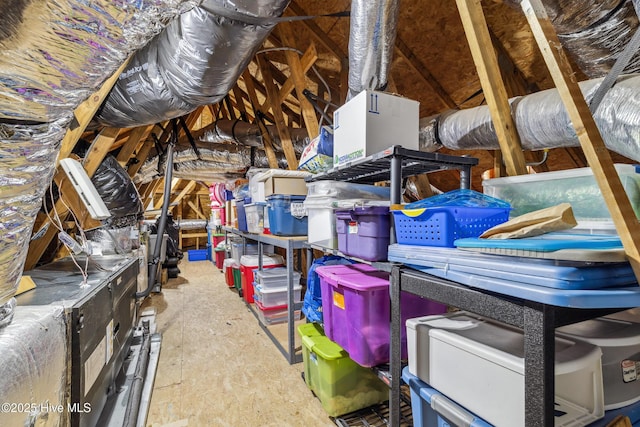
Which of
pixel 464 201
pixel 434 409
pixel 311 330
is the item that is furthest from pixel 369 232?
pixel 311 330

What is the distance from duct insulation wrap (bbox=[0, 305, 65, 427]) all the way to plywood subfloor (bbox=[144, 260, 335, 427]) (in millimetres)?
860

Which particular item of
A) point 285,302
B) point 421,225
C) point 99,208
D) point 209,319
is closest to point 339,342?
point 421,225

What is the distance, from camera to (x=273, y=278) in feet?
9.13

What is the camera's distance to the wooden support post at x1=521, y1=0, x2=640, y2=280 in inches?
23.6

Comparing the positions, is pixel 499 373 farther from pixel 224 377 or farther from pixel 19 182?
pixel 224 377

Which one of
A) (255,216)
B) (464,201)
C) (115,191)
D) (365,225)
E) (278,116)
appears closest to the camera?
(464,201)

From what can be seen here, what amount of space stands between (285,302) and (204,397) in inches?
45.6

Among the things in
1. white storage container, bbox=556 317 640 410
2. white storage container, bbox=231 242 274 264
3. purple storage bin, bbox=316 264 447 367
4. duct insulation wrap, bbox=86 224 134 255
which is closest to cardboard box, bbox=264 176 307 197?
white storage container, bbox=231 242 274 264

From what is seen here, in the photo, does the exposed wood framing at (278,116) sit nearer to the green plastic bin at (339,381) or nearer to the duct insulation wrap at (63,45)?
the green plastic bin at (339,381)

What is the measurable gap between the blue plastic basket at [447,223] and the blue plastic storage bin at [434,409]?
1.54ft

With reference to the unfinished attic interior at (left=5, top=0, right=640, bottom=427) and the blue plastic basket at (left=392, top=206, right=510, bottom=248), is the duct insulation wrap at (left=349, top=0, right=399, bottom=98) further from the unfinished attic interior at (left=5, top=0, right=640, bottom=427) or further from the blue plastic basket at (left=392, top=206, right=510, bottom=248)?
the blue plastic basket at (left=392, top=206, right=510, bottom=248)

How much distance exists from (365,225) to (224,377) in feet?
4.98

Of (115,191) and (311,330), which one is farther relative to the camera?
(115,191)

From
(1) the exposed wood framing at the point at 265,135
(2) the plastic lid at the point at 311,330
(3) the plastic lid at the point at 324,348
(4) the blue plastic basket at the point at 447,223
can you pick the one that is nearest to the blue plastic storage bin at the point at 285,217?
(2) the plastic lid at the point at 311,330
